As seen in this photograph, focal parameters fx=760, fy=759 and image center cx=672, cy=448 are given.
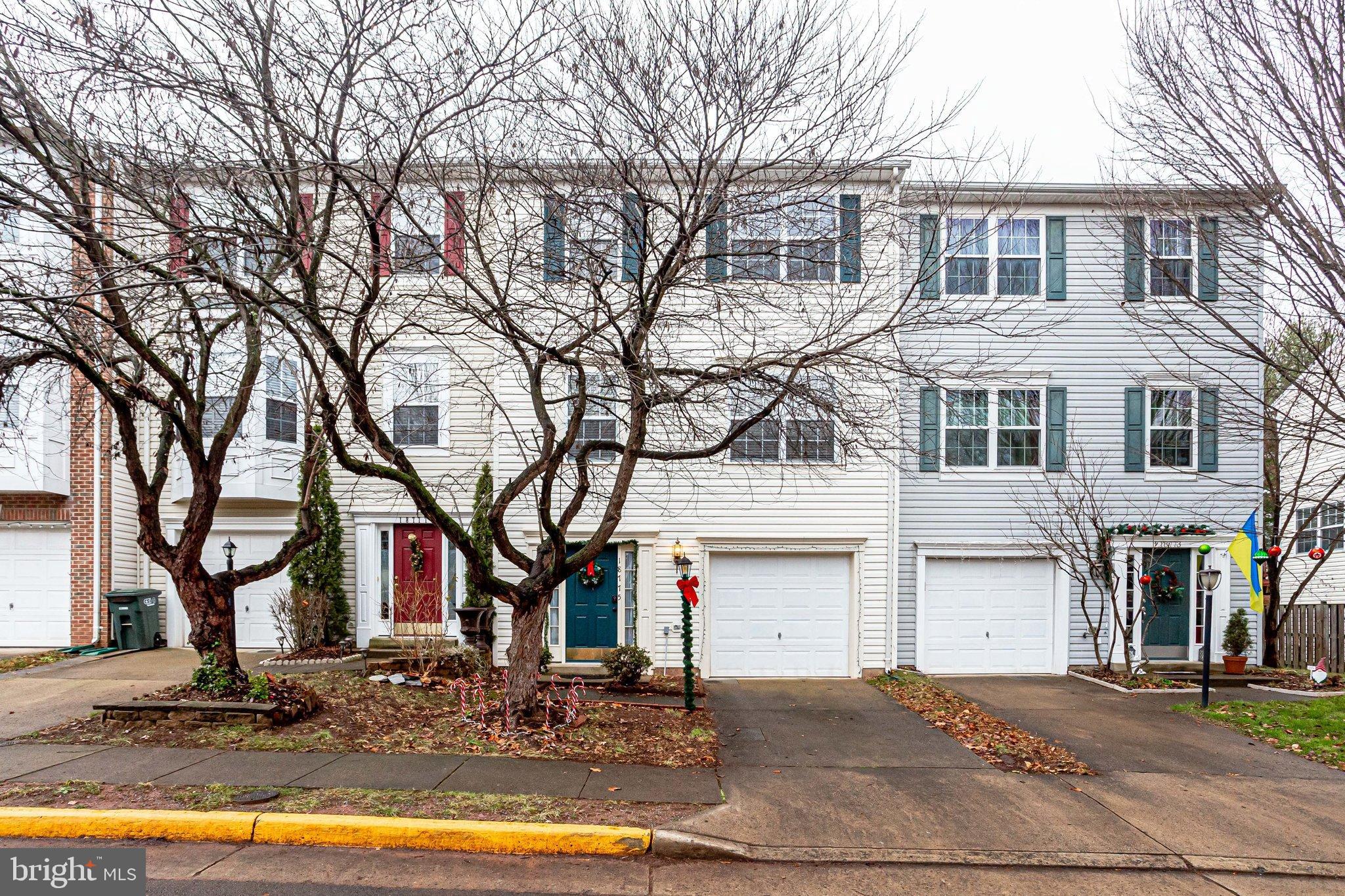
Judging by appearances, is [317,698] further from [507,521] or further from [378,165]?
[378,165]

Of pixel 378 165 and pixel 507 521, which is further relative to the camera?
pixel 507 521

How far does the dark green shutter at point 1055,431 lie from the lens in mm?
12969

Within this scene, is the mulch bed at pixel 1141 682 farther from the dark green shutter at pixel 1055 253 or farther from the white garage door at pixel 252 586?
the white garage door at pixel 252 586

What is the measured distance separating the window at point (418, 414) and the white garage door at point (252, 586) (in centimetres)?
296

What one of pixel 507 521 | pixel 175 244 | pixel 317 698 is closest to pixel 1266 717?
pixel 507 521

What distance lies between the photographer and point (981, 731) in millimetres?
9070

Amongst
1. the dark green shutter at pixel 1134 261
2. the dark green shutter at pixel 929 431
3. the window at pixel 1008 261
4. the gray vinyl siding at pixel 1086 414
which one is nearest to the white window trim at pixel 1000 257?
the window at pixel 1008 261

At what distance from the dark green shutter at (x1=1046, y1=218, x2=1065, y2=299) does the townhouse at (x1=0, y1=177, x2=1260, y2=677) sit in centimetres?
3

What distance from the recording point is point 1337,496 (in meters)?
18.2

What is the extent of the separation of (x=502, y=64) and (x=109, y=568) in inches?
462

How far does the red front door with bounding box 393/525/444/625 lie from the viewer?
1295cm

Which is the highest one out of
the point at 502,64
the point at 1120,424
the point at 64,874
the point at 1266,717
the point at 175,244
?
the point at 502,64

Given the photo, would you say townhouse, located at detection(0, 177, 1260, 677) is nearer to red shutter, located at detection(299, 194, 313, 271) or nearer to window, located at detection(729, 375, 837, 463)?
window, located at detection(729, 375, 837, 463)

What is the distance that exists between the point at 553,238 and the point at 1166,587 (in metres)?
11.6
